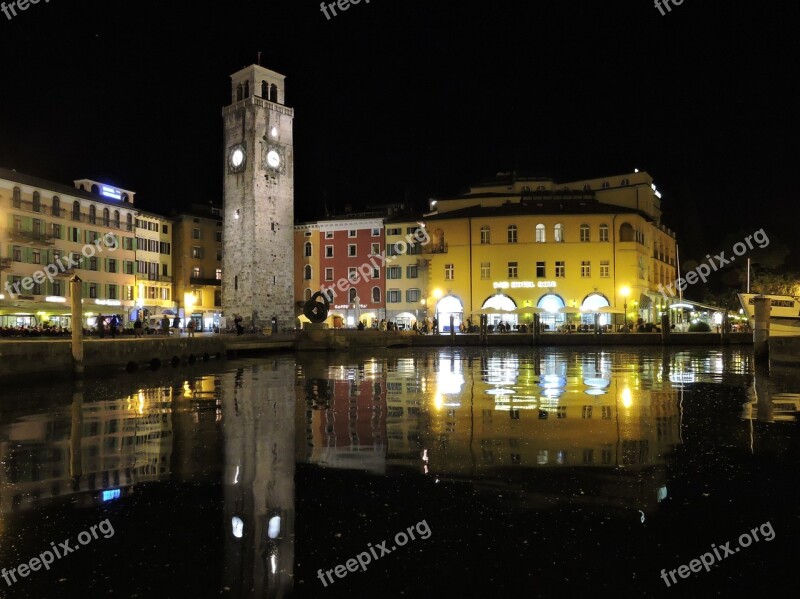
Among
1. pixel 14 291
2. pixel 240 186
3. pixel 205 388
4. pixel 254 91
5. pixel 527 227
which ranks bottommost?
pixel 205 388

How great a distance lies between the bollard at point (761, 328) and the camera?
81.4ft

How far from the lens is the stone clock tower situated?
5738cm

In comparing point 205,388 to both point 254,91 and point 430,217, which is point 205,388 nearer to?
point 430,217

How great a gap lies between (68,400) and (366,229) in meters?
49.1

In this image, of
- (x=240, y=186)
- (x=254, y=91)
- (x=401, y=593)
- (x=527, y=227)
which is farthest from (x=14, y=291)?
(x=401, y=593)

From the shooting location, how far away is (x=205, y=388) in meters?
19.2

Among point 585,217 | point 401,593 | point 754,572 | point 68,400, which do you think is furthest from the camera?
point 585,217

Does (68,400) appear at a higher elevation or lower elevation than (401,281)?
lower

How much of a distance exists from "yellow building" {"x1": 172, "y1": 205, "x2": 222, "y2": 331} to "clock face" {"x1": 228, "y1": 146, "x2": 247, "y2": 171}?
405 inches

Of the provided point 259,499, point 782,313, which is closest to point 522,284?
point 782,313

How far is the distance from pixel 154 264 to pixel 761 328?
2148 inches

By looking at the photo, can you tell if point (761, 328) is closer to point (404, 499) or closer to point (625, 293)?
point (404, 499)

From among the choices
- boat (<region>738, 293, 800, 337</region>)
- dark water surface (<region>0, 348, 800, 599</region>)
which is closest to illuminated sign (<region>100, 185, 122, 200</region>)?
dark water surface (<region>0, 348, 800, 599</region>)

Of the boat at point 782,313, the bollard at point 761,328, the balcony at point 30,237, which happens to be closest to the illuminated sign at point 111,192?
the balcony at point 30,237
